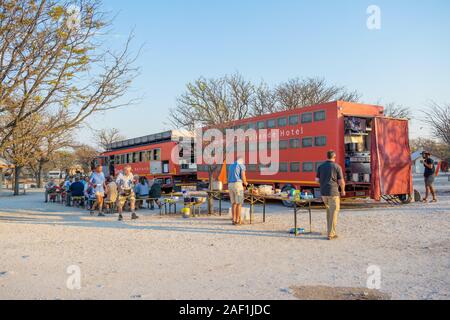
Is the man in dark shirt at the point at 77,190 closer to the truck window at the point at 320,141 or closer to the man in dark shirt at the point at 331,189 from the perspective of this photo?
the truck window at the point at 320,141

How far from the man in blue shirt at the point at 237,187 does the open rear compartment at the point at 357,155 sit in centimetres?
473

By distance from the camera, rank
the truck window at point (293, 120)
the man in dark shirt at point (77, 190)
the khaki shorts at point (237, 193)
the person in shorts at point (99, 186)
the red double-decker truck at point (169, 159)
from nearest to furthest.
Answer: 1. the khaki shorts at point (237, 193)
2. the person in shorts at point (99, 186)
3. the truck window at point (293, 120)
4. the man in dark shirt at point (77, 190)
5. the red double-decker truck at point (169, 159)

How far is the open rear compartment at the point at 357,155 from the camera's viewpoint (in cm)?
1340

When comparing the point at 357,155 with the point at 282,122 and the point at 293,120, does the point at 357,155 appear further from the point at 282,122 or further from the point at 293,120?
the point at 282,122

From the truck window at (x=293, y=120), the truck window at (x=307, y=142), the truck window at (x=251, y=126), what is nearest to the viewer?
the truck window at (x=307, y=142)

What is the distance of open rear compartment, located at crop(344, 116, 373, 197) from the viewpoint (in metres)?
13.4

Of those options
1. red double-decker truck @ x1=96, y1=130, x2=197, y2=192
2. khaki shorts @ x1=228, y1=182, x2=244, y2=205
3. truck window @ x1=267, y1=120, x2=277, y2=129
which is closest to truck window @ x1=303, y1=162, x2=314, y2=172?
truck window @ x1=267, y1=120, x2=277, y2=129

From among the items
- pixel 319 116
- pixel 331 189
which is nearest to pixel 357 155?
pixel 319 116

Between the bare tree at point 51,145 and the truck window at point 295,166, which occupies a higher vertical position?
the bare tree at point 51,145

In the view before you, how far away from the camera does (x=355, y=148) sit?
44.4 ft

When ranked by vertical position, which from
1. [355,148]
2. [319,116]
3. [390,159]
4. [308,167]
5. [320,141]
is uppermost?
[319,116]


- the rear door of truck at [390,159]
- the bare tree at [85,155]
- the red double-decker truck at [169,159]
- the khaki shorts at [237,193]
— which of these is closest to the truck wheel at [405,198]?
the rear door of truck at [390,159]

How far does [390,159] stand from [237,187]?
19.7ft
